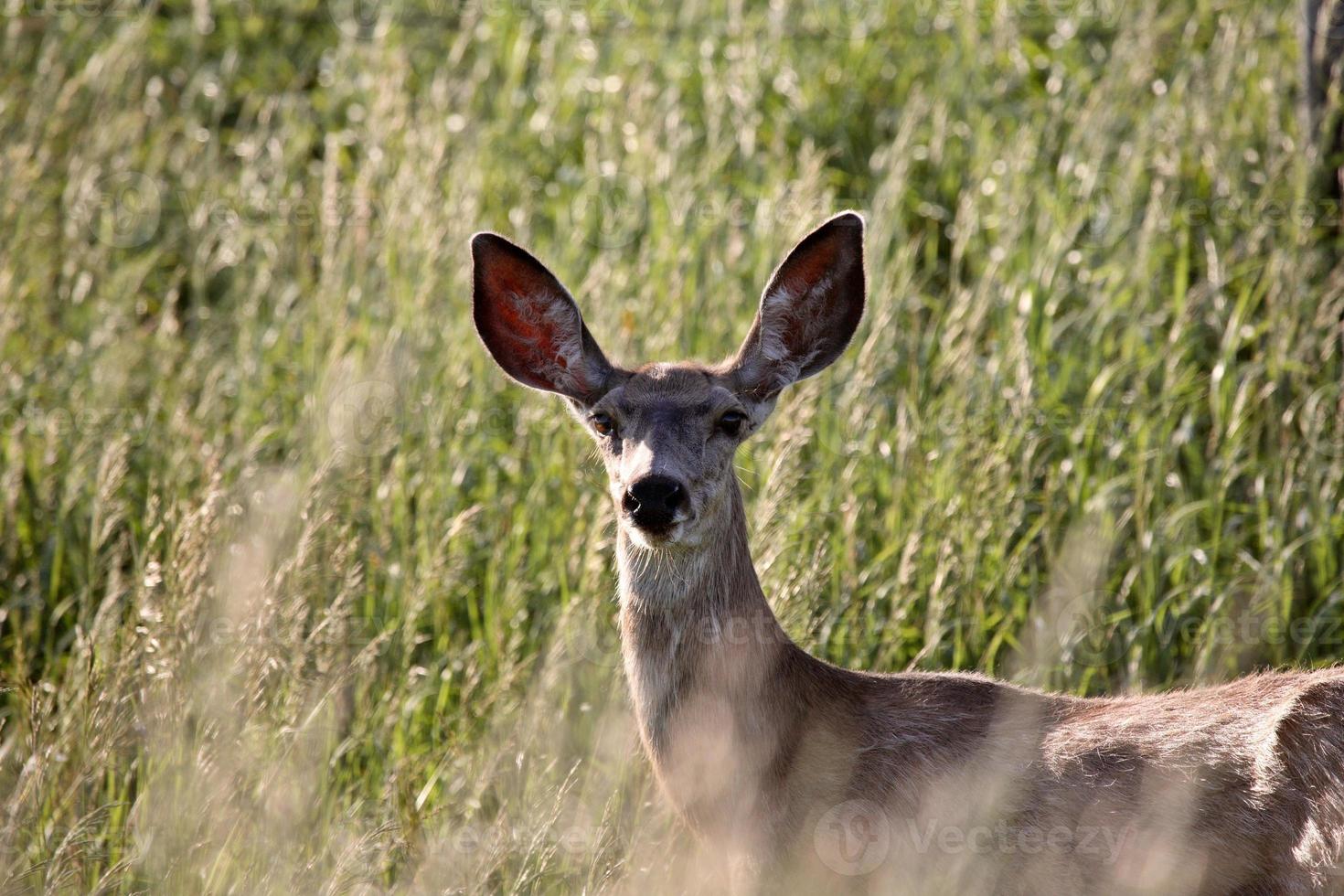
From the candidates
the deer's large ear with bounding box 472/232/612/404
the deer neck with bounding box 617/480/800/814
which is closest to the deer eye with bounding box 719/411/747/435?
the deer neck with bounding box 617/480/800/814

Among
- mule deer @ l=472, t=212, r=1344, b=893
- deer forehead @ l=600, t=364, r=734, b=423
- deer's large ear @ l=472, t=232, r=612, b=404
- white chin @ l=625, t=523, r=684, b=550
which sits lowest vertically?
mule deer @ l=472, t=212, r=1344, b=893

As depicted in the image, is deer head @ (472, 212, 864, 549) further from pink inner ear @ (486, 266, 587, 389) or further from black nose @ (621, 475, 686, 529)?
black nose @ (621, 475, 686, 529)

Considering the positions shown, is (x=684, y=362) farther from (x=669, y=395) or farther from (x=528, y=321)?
(x=528, y=321)

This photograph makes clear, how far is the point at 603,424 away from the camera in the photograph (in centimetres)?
417

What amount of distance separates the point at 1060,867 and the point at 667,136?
418cm

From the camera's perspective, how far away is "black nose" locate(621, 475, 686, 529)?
372 centimetres

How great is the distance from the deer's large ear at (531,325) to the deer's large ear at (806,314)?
42 cm

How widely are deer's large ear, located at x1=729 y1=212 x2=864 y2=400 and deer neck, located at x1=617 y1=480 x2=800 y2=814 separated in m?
0.40

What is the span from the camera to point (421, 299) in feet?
19.6

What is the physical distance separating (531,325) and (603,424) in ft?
1.42

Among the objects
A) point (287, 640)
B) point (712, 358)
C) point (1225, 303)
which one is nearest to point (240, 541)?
point (287, 640)

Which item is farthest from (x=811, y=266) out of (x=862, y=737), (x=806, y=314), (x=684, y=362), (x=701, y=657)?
(x=862, y=737)

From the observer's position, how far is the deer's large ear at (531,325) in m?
4.30

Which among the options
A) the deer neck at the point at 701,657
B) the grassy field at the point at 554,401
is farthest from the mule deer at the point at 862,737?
the grassy field at the point at 554,401
